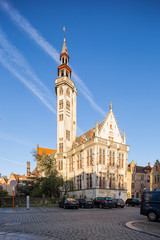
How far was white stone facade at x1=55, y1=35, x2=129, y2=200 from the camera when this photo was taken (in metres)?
36.8

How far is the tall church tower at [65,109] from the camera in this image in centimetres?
4616

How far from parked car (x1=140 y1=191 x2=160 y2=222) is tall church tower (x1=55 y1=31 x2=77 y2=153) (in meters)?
32.0

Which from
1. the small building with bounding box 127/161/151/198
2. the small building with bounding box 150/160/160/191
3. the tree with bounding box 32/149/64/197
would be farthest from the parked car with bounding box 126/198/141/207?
the small building with bounding box 127/161/151/198

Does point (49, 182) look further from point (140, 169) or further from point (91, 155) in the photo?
point (140, 169)

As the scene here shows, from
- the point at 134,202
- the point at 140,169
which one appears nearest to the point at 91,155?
the point at 134,202

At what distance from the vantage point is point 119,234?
357 inches

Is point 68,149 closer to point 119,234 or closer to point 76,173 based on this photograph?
point 76,173

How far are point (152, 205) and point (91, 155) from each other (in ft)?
79.0

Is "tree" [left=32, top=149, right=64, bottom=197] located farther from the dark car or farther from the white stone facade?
the dark car

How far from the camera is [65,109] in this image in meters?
46.6

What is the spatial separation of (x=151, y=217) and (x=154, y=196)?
4.46 feet

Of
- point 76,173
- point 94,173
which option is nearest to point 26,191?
point 76,173

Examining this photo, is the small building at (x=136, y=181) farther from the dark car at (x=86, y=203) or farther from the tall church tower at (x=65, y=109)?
the dark car at (x=86, y=203)

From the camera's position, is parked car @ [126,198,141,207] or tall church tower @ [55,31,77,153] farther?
tall church tower @ [55,31,77,153]
